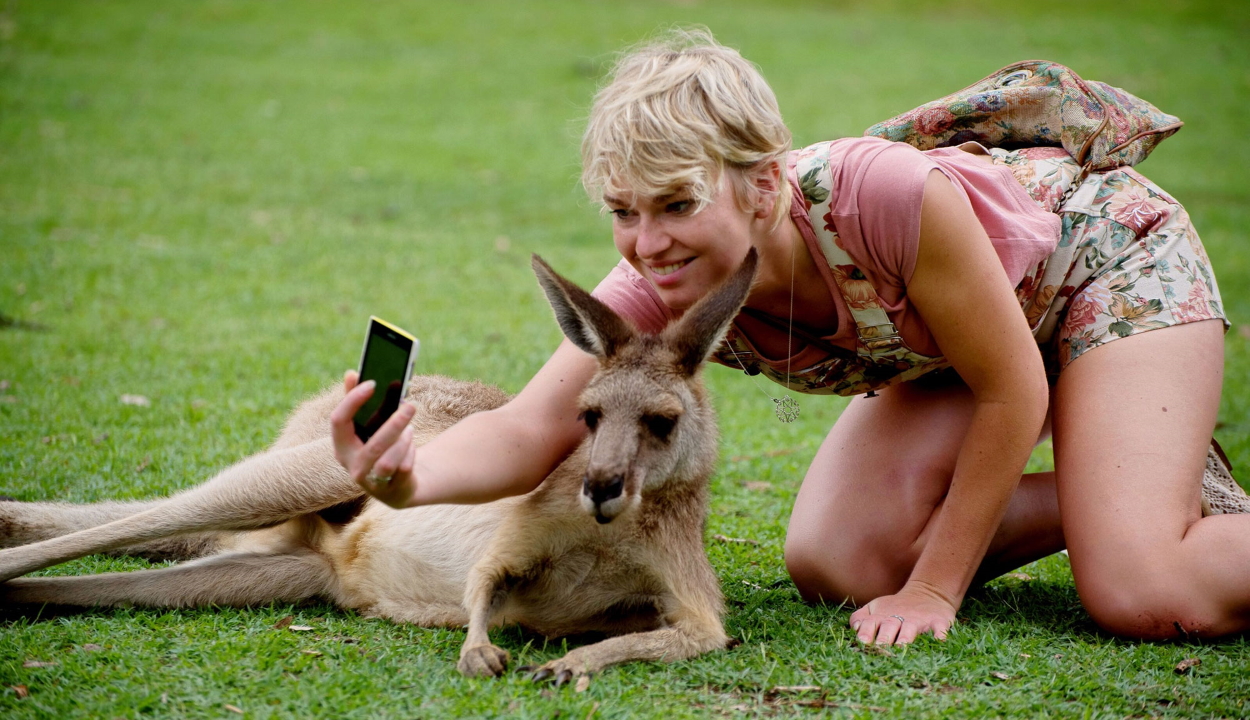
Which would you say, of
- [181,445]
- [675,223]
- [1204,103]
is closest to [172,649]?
[675,223]

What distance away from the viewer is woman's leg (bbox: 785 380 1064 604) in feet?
11.2

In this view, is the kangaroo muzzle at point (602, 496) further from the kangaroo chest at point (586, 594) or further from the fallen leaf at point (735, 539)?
the fallen leaf at point (735, 539)

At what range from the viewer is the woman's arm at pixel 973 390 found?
2.86m

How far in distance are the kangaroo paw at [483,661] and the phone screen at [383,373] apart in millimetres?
588

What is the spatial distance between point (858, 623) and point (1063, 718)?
629 millimetres

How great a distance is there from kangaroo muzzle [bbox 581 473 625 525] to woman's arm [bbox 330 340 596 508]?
34cm

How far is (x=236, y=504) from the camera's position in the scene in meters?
3.13

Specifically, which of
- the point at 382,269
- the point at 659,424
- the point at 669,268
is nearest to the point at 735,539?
the point at 659,424

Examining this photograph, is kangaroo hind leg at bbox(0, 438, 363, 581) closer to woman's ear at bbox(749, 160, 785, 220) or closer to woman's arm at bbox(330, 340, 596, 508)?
woman's arm at bbox(330, 340, 596, 508)

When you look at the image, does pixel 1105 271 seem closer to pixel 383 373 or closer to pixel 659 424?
pixel 659 424

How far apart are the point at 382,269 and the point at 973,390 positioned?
18.4 feet


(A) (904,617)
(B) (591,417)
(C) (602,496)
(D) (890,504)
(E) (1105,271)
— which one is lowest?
(A) (904,617)

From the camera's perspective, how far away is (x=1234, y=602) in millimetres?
2986

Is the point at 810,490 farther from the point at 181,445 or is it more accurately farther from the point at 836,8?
the point at 836,8
